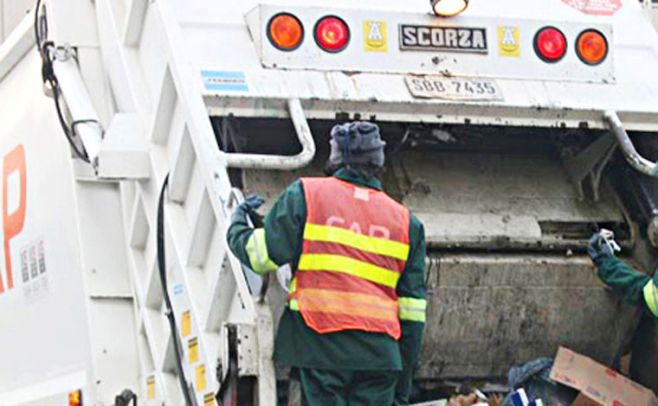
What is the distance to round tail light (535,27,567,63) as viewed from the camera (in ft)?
14.3

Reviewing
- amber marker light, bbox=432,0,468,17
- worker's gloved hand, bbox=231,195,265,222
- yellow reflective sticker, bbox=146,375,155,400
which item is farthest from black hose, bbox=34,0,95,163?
amber marker light, bbox=432,0,468,17

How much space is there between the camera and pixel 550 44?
14.3 ft

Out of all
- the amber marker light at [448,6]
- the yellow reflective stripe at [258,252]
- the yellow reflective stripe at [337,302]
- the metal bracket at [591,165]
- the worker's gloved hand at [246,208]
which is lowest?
the yellow reflective stripe at [337,302]

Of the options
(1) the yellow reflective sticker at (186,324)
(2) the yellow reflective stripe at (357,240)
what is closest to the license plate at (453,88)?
(2) the yellow reflective stripe at (357,240)

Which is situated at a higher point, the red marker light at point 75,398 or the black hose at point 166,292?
the black hose at point 166,292

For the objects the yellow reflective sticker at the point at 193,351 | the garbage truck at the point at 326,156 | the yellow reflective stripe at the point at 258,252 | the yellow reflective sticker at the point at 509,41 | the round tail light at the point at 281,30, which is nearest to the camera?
the yellow reflective stripe at the point at 258,252

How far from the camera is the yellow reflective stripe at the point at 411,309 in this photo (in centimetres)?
373

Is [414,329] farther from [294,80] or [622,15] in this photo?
[622,15]

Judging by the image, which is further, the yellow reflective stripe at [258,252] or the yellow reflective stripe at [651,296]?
the yellow reflective stripe at [651,296]

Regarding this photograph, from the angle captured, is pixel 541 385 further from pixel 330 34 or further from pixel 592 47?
pixel 330 34

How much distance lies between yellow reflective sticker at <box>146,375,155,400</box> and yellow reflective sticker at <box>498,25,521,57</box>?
1486 mm

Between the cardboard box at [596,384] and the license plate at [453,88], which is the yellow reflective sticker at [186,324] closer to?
the license plate at [453,88]

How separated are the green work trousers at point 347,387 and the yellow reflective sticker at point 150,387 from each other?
0.79 m

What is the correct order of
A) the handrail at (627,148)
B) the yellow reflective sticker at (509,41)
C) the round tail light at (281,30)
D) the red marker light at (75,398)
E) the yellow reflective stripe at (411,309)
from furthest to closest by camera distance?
the red marker light at (75,398)
the yellow reflective sticker at (509,41)
the handrail at (627,148)
the round tail light at (281,30)
the yellow reflective stripe at (411,309)
